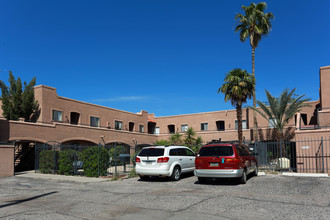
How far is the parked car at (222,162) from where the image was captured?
12.1 m

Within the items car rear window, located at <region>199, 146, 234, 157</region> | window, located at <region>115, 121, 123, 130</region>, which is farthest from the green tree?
car rear window, located at <region>199, 146, 234, 157</region>

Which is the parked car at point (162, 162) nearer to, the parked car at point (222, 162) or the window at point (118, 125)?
the parked car at point (222, 162)

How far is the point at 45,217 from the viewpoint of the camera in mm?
7352

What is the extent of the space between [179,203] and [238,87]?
1989 centimetres

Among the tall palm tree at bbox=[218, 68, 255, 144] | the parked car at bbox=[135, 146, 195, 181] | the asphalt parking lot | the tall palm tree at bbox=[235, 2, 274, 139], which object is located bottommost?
the asphalt parking lot

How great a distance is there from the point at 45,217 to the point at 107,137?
28.9m

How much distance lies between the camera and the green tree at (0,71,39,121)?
2980cm

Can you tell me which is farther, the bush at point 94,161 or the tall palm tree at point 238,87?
the tall palm tree at point 238,87

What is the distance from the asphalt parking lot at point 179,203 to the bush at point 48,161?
26.0 ft

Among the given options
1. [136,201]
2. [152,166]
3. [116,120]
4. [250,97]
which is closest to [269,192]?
[136,201]

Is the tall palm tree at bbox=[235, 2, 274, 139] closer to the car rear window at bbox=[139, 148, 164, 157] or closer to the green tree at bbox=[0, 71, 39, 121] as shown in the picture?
the car rear window at bbox=[139, 148, 164, 157]

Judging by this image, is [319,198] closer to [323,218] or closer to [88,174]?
[323,218]

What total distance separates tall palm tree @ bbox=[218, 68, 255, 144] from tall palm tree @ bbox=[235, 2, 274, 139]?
4.13 metres

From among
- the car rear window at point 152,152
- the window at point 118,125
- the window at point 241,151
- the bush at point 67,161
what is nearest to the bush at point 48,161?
the bush at point 67,161
